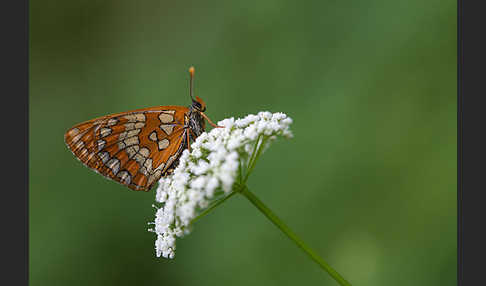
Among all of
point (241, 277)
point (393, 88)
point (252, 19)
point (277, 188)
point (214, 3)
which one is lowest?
point (241, 277)

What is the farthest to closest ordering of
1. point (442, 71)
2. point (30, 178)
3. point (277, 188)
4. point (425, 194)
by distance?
point (30, 178)
point (277, 188)
point (442, 71)
point (425, 194)

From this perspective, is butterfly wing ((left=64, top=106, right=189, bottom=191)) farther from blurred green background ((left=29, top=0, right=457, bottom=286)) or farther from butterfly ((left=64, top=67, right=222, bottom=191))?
blurred green background ((left=29, top=0, right=457, bottom=286))

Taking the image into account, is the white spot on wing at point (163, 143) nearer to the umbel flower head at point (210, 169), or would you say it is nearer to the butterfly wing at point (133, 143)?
the butterfly wing at point (133, 143)

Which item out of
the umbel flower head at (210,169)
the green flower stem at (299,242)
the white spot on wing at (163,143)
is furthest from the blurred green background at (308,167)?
the green flower stem at (299,242)

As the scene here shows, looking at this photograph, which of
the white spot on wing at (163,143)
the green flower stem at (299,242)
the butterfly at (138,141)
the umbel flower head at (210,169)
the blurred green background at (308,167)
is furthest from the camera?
the blurred green background at (308,167)

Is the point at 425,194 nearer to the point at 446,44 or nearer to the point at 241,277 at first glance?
the point at 446,44

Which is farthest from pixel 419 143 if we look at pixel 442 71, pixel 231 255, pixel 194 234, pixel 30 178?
pixel 30 178

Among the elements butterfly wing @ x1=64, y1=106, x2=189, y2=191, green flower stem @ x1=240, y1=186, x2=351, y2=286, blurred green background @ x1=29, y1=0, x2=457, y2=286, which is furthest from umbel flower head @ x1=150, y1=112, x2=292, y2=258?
blurred green background @ x1=29, y1=0, x2=457, y2=286

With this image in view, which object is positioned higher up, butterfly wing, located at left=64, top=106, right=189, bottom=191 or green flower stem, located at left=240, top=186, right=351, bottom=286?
butterfly wing, located at left=64, top=106, right=189, bottom=191
